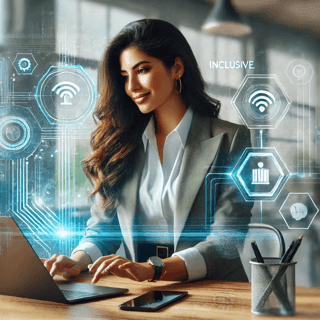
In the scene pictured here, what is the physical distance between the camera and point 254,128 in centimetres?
157

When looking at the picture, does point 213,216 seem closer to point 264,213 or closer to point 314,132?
point 264,213

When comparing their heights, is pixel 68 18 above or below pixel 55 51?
above

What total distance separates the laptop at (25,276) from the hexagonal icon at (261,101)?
2.83ft

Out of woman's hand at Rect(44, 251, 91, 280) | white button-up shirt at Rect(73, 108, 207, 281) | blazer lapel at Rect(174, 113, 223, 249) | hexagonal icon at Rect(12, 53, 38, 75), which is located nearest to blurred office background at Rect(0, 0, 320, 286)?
hexagonal icon at Rect(12, 53, 38, 75)

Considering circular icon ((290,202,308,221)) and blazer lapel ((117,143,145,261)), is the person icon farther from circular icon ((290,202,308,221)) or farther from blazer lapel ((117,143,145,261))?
blazer lapel ((117,143,145,261))

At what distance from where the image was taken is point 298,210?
1575 millimetres

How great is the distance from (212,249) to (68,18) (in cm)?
109

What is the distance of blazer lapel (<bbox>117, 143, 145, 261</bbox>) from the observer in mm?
1597

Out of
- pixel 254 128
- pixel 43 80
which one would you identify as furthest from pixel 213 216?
pixel 43 80

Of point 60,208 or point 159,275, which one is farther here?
point 60,208

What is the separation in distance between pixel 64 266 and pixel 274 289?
26.3 inches

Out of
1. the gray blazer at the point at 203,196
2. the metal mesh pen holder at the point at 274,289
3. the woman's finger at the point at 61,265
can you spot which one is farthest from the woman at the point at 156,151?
the metal mesh pen holder at the point at 274,289

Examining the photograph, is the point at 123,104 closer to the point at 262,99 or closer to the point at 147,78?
the point at 147,78

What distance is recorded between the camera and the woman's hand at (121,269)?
109 cm
